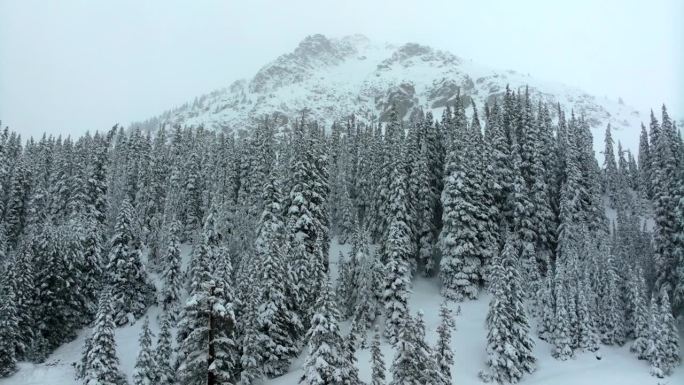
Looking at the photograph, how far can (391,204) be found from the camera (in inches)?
2311

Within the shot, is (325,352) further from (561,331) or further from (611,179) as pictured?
(611,179)

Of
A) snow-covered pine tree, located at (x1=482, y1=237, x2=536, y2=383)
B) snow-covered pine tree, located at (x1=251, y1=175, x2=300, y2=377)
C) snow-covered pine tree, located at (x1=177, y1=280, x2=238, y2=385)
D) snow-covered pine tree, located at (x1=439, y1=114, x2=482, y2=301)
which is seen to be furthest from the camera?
snow-covered pine tree, located at (x1=439, y1=114, x2=482, y2=301)

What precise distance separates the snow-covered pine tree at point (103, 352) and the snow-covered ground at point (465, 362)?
776 cm

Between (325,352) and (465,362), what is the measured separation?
54.5ft

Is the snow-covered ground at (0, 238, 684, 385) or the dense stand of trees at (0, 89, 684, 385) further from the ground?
the dense stand of trees at (0, 89, 684, 385)

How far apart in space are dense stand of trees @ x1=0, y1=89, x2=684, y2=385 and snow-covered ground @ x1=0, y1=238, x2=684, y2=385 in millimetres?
1203

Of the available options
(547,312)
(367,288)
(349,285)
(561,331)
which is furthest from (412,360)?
(349,285)

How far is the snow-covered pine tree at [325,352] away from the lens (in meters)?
32.7

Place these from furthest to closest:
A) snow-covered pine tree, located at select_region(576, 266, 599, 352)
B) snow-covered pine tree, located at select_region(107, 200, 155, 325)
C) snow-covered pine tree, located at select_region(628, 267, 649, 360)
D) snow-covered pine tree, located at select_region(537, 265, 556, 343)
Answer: snow-covered pine tree, located at select_region(107, 200, 155, 325) → snow-covered pine tree, located at select_region(537, 265, 556, 343) → snow-covered pine tree, located at select_region(576, 266, 599, 352) → snow-covered pine tree, located at select_region(628, 267, 649, 360)

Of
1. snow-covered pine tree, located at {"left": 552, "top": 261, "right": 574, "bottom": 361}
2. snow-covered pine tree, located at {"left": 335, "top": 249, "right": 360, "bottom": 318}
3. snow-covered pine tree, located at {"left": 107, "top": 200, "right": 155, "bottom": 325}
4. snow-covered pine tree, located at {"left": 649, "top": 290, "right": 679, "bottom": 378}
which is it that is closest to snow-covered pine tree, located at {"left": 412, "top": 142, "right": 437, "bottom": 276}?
snow-covered pine tree, located at {"left": 335, "top": 249, "right": 360, "bottom": 318}

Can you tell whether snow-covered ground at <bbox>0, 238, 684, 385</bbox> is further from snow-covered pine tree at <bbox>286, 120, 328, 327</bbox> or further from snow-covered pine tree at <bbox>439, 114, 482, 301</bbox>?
snow-covered pine tree at <bbox>286, 120, 328, 327</bbox>

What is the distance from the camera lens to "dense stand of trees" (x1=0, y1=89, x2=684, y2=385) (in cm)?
4150

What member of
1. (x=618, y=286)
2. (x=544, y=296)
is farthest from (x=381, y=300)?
(x=618, y=286)

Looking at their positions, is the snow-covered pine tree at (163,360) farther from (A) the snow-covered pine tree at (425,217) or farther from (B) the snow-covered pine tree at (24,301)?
(A) the snow-covered pine tree at (425,217)
